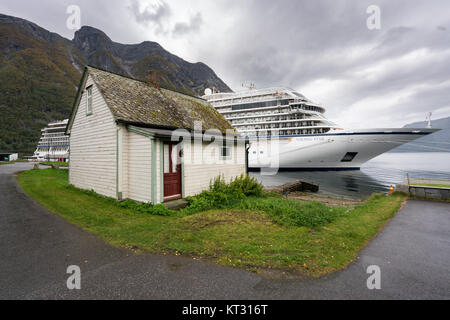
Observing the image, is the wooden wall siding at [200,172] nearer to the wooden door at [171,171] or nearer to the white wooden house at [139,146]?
the white wooden house at [139,146]

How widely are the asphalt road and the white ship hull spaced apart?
26245 millimetres

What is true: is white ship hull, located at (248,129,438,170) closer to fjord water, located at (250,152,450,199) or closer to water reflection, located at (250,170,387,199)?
fjord water, located at (250,152,450,199)

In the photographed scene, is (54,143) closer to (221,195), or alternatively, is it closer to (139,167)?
(139,167)

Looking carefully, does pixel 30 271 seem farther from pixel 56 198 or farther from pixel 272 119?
pixel 272 119

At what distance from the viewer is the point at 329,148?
3177 centimetres

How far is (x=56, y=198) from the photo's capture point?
9812 mm

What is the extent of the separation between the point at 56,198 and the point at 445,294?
1351 cm

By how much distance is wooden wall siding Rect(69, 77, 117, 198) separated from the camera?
31.7 ft

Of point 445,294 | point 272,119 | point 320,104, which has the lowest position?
point 445,294

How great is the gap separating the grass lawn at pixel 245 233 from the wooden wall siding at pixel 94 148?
64.7 inches

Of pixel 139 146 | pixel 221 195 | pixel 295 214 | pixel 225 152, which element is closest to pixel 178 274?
pixel 295 214

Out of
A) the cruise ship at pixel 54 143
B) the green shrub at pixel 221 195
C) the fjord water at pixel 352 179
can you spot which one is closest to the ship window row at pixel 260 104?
the fjord water at pixel 352 179

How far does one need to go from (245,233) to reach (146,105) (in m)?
9.05
